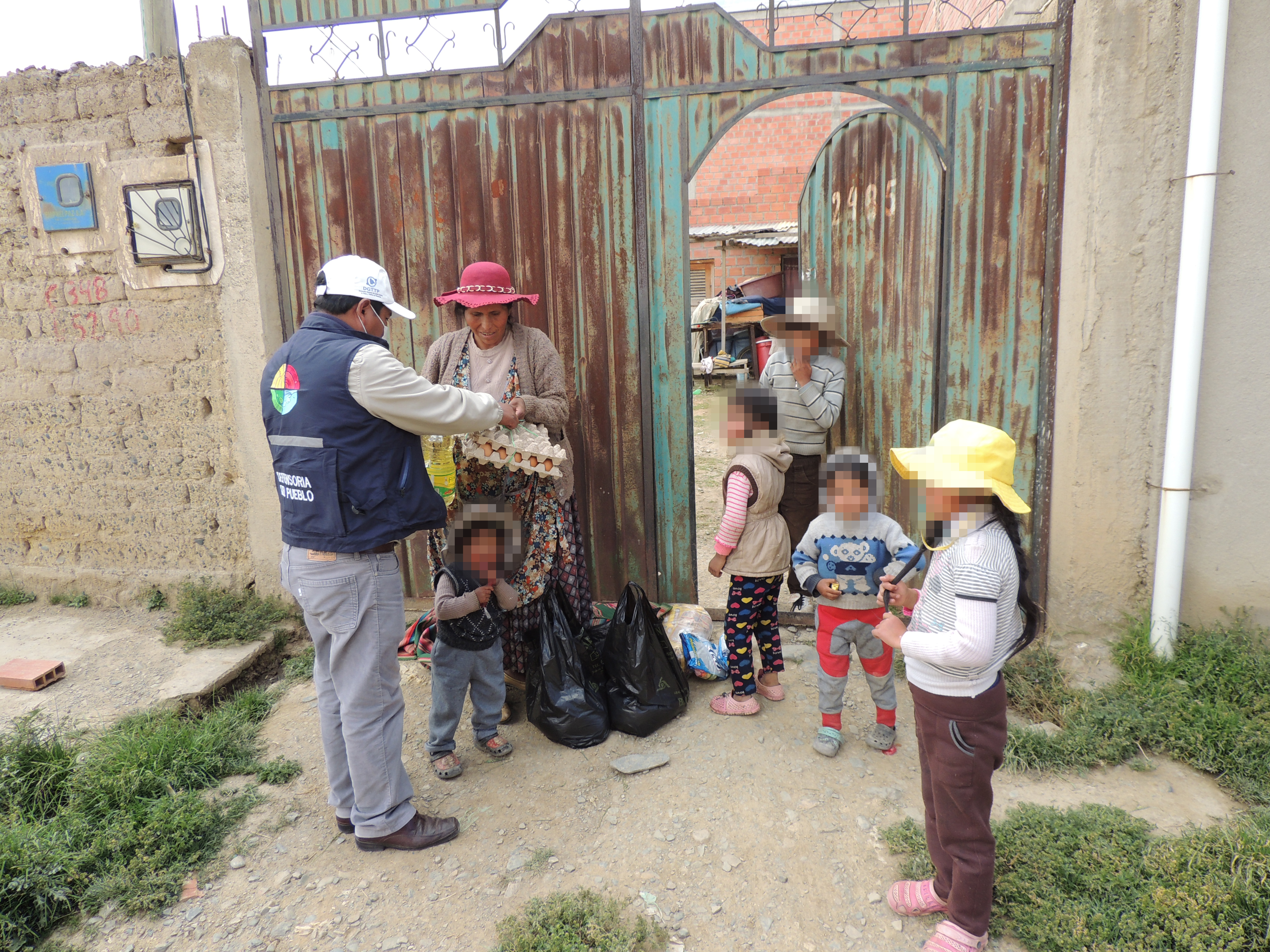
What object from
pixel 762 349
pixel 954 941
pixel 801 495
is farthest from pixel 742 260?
pixel 954 941

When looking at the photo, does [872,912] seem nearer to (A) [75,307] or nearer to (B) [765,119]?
(A) [75,307]

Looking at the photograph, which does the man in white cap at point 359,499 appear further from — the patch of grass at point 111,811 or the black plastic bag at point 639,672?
the black plastic bag at point 639,672

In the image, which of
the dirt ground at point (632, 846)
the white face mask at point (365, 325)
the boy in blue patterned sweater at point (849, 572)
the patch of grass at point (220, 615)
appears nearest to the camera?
the dirt ground at point (632, 846)

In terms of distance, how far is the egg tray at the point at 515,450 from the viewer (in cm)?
304

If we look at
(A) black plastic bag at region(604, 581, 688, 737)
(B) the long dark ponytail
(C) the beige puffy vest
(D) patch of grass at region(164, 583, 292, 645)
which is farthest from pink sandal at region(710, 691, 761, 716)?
(D) patch of grass at region(164, 583, 292, 645)

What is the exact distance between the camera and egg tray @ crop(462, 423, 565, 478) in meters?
3.04

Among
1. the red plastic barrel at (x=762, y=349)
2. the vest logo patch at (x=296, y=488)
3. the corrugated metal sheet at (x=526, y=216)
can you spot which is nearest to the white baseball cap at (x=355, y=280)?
the vest logo patch at (x=296, y=488)

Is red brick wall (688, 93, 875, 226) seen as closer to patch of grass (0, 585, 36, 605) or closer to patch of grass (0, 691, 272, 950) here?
patch of grass (0, 585, 36, 605)

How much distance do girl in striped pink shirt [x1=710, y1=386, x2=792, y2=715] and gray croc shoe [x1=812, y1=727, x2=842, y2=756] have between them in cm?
33

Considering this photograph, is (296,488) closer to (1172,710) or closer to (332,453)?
(332,453)

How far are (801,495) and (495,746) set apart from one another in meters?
1.68

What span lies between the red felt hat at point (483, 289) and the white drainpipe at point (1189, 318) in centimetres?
270

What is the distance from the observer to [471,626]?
304cm

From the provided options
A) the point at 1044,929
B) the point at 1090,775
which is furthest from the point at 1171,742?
the point at 1044,929
